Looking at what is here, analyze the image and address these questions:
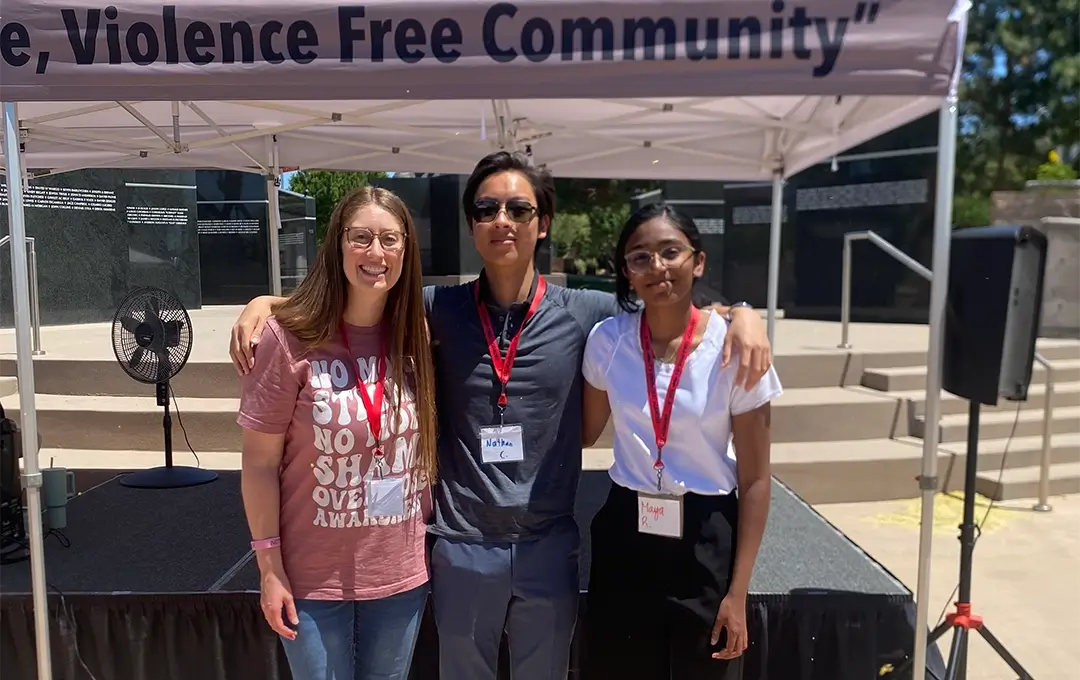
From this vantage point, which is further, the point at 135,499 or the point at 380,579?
the point at 135,499

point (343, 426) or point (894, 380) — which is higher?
point (343, 426)

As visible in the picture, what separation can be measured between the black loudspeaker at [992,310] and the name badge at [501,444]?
5.47 feet

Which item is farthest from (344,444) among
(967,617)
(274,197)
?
(274,197)

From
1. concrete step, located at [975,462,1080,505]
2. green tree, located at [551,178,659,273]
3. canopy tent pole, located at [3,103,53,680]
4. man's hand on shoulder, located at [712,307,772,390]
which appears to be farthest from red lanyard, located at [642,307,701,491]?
green tree, located at [551,178,659,273]

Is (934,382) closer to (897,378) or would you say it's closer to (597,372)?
(597,372)

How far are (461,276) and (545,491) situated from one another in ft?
43.4

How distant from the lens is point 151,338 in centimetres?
479

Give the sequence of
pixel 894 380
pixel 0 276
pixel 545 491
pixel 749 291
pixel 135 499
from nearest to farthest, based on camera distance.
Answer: pixel 545 491 < pixel 135 499 < pixel 894 380 < pixel 0 276 < pixel 749 291

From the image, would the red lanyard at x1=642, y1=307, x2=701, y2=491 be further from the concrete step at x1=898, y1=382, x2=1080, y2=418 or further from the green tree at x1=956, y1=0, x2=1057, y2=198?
the green tree at x1=956, y1=0, x2=1057, y2=198

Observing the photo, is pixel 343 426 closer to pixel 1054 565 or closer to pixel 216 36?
pixel 216 36

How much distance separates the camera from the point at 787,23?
6.72 ft

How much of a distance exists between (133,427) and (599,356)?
19.7 ft

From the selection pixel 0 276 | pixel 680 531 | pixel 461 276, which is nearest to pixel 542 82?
pixel 680 531

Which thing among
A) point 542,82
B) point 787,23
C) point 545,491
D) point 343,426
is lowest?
point 545,491
